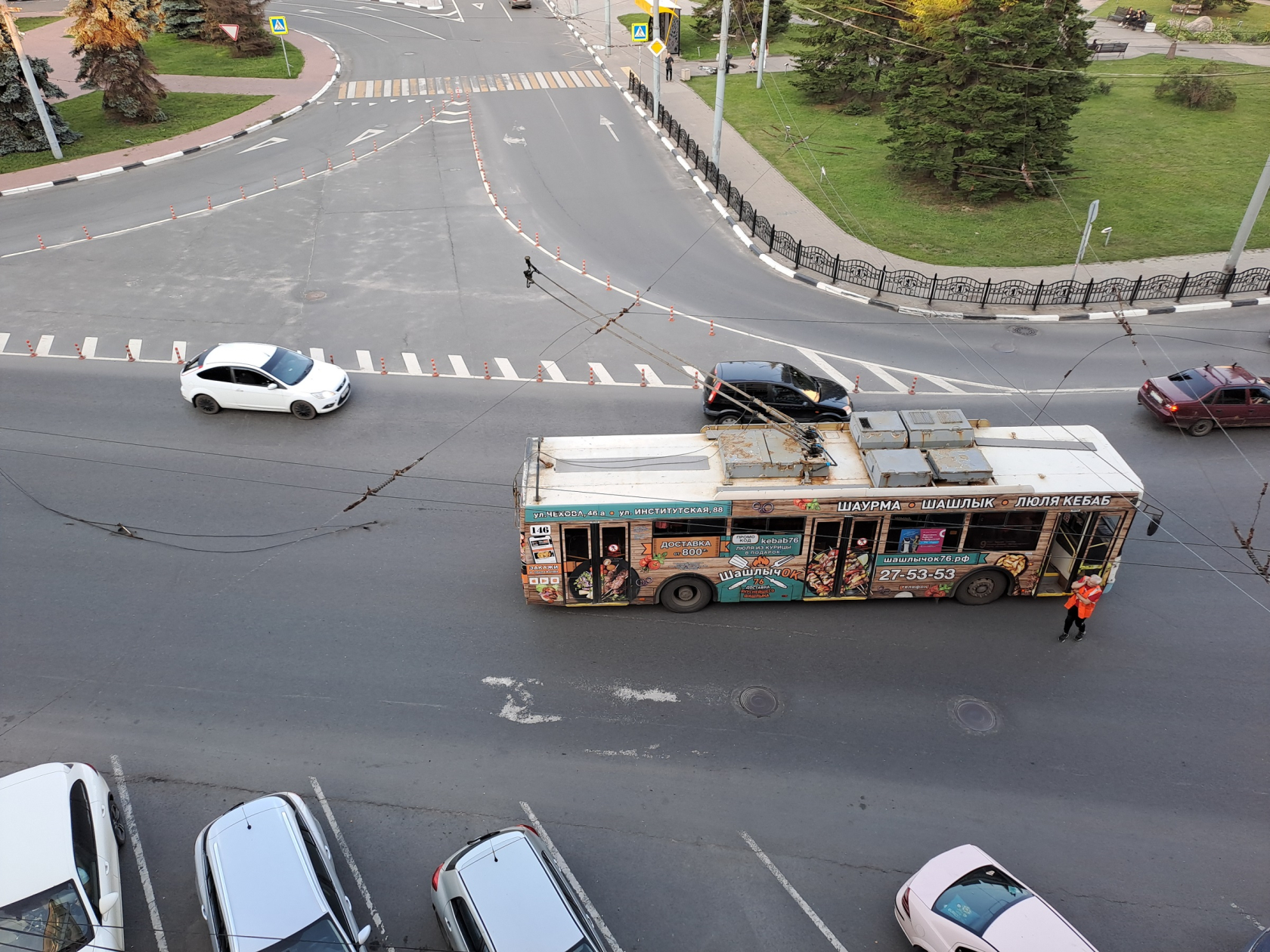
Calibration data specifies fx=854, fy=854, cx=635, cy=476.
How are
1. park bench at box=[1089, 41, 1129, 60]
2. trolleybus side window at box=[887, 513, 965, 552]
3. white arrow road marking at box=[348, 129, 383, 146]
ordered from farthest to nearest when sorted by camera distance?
park bench at box=[1089, 41, 1129, 60] → white arrow road marking at box=[348, 129, 383, 146] → trolleybus side window at box=[887, 513, 965, 552]

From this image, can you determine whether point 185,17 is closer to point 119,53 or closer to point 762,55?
point 119,53

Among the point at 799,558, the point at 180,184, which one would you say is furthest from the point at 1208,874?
the point at 180,184

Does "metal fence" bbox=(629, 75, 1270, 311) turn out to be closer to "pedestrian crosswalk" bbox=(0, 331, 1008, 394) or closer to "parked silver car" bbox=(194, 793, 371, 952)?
"pedestrian crosswalk" bbox=(0, 331, 1008, 394)

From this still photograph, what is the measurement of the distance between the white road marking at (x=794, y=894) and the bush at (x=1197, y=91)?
45935 mm

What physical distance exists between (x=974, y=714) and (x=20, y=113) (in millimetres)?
43080

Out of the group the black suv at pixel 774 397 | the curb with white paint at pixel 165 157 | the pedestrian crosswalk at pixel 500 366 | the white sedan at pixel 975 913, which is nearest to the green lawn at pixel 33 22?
the curb with white paint at pixel 165 157

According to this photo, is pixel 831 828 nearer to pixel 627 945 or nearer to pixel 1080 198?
pixel 627 945

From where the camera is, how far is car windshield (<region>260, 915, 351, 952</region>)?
30.5ft

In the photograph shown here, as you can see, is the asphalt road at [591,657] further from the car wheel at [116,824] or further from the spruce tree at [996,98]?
the spruce tree at [996,98]

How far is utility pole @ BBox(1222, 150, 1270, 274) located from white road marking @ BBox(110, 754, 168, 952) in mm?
29404

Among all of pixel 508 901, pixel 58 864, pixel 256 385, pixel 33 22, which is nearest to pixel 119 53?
pixel 256 385

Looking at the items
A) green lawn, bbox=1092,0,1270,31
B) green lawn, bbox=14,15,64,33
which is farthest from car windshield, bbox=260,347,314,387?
green lawn, bbox=1092,0,1270,31

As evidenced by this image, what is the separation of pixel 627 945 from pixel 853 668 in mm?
A: 5589

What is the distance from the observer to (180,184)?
33.6 meters
